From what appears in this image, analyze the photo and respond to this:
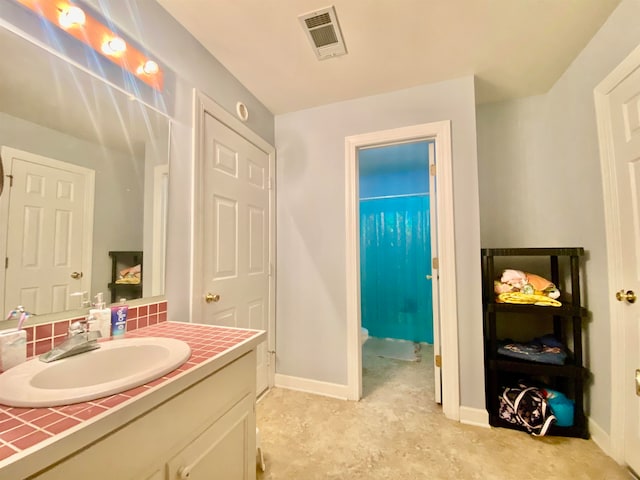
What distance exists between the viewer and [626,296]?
1.28 meters

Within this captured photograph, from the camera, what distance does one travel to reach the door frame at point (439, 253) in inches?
68.3

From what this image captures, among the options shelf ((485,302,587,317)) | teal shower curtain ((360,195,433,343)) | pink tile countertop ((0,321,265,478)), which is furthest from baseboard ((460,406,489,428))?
pink tile countertop ((0,321,265,478))

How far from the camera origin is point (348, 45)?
152cm

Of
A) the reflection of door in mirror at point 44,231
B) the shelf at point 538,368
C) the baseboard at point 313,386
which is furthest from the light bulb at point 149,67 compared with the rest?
the shelf at point 538,368

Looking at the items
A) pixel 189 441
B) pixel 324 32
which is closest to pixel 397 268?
pixel 324 32

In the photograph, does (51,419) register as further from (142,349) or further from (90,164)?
(90,164)

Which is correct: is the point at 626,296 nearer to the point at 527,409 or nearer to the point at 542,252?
the point at 542,252

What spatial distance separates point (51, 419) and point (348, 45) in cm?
189

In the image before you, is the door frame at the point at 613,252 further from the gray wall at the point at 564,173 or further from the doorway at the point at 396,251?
the doorway at the point at 396,251

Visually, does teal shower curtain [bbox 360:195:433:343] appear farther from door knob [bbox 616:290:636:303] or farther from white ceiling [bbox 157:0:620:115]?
door knob [bbox 616:290:636:303]

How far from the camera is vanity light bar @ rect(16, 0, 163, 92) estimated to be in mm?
905

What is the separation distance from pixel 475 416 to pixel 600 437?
59 centimetres

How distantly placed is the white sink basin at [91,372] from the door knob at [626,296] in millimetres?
1910

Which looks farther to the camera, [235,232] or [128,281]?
[235,232]
